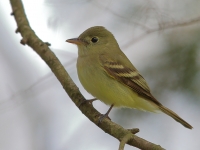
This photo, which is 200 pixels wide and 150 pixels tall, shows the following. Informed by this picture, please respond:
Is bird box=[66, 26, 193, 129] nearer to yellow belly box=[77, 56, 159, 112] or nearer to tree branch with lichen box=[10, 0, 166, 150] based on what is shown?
yellow belly box=[77, 56, 159, 112]

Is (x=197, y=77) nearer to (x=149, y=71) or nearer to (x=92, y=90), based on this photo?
(x=149, y=71)

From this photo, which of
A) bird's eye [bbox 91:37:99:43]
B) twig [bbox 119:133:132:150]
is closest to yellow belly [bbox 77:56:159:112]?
bird's eye [bbox 91:37:99:43]

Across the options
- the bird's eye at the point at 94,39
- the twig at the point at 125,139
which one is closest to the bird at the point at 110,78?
the bird's eye at the point at 94,39

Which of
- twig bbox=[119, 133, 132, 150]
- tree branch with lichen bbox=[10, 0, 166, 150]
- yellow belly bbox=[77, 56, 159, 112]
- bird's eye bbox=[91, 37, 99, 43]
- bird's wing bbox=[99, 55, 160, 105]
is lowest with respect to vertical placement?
twig bbox=[119, 133, 132, 150]

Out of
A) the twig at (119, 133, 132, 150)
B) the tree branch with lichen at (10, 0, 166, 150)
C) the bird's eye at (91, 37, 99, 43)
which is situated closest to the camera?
the twig at (119, 133, 132, 150)

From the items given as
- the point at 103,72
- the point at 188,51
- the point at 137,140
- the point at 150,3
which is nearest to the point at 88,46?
the point at 103,72
